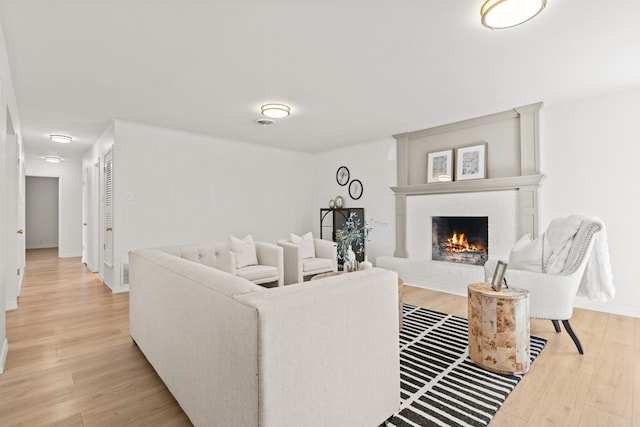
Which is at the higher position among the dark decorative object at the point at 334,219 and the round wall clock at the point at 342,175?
the round wall clock at the point at 342,175

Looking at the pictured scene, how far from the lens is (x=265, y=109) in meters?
3.85

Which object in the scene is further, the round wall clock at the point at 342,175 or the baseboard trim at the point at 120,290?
the round wall clock at the point at 342,175

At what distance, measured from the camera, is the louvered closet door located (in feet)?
15.0

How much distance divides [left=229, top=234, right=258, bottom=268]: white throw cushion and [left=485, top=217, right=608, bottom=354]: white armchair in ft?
9.42

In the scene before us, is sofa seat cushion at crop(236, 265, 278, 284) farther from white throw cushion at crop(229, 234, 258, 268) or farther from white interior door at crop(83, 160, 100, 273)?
white interior door at crop(83, 160, 100, 273)

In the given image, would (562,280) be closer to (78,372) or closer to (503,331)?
(503,331)

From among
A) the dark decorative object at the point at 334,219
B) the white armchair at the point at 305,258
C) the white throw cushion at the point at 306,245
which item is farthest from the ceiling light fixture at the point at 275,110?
the dark decorative object at the point at 334,219

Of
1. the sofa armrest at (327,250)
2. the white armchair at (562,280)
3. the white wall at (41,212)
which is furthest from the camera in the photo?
the white wall at (41,212)

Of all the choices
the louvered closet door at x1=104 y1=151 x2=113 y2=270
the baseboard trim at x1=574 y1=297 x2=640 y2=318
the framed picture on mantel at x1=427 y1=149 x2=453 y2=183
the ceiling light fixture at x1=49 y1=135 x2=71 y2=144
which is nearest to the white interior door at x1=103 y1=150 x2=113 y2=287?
the louvered closet door at x1=104 y1=151 x2=113 y2=270

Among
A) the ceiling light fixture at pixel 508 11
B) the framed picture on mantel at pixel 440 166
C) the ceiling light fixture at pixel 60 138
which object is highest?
the ceiling light fixture at pixel 60 138

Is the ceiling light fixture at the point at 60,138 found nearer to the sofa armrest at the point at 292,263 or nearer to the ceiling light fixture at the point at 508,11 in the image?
the sofa armrest at the point at 292,263

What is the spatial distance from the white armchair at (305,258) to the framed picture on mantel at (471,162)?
2.16 m

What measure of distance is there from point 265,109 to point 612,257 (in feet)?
14.1

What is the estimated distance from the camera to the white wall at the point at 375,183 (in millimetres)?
5578
